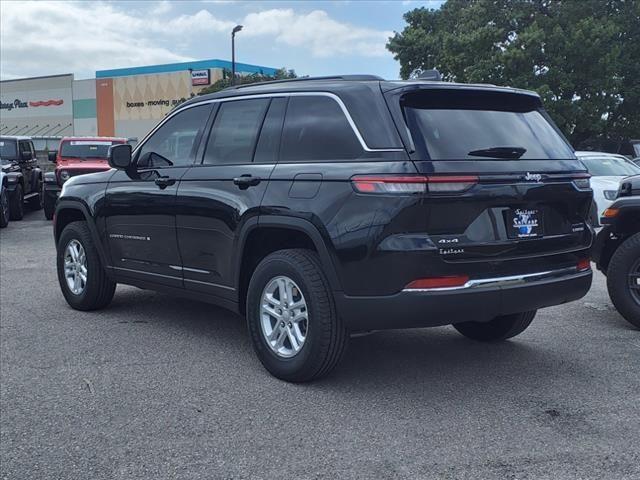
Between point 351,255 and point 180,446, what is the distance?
137 cm

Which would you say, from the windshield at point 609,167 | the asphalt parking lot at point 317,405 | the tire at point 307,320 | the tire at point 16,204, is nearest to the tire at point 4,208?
the tire at point 16,204

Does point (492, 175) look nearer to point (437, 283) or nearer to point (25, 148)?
point (437, 283)

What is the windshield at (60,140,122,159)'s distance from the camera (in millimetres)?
15703

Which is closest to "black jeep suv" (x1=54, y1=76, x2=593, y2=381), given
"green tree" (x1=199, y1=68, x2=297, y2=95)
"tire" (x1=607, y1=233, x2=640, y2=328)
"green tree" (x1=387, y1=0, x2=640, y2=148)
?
"tire" (x1=607, y1=233, x2=640, y2=328)

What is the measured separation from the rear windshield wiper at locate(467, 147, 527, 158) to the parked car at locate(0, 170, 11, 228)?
1207 cm

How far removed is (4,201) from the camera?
14242mm

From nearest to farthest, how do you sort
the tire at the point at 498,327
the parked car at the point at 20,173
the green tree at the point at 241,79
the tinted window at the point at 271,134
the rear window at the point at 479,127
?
the rear window at the point at 479,127 < the tinted window at the point at 271,134 < the tire at the point at 498,327 < the parked car at the point at 20,173 < the green tree at the point at 241,79

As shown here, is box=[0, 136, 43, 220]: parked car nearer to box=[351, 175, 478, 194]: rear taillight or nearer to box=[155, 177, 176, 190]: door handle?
box=[155, 177, 176, 190]: door handle

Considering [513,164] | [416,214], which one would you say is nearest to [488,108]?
[513,164]

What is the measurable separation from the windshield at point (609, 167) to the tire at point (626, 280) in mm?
6861

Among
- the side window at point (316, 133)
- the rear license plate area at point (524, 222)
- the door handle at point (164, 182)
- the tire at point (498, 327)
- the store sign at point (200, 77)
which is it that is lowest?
the tire at point (498, 327)

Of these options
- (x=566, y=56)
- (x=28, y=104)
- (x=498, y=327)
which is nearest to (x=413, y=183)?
(x=498, y=327)

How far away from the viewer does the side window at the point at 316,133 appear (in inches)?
168

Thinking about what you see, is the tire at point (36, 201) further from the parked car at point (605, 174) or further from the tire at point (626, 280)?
the tire at point (626, 280)
